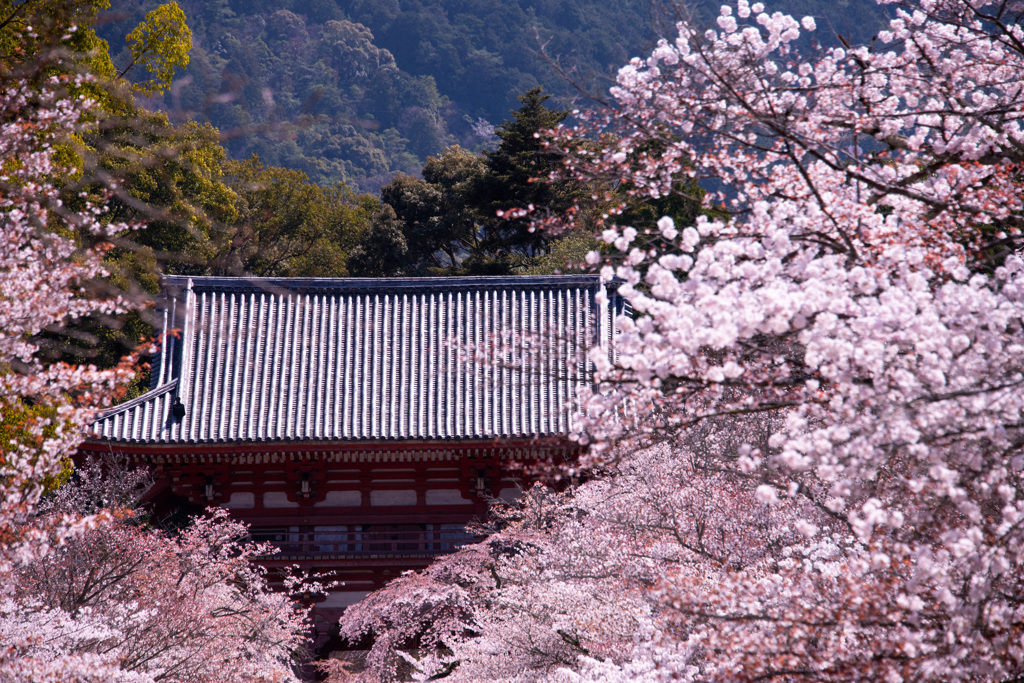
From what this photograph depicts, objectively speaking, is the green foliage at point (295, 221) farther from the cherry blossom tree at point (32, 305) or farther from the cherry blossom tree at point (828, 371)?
the cherry blossom tree at point (828, 371)

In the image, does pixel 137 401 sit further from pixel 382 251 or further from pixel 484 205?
pixel 382 251

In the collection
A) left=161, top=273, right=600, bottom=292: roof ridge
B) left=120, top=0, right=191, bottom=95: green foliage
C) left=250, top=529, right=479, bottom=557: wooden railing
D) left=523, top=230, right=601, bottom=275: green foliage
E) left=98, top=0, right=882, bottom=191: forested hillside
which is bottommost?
left=250, top=529, right=479, bottom=557: wooden railing

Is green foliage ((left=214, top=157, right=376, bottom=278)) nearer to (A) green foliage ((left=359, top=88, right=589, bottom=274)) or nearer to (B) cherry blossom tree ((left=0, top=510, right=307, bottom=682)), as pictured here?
(A) green foliage ((left=359, top=88, right=589, bottom=274))

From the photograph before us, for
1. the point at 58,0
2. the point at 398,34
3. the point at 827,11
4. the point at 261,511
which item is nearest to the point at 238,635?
the point at 261,511

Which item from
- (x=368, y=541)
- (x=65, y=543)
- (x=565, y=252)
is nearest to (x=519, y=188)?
(x=565, y=252)

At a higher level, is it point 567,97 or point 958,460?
point 567,97

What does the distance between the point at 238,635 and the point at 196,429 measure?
3943mm

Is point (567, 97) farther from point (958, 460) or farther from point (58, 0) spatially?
point (58, 0)

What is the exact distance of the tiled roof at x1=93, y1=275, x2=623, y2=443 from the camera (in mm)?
13047

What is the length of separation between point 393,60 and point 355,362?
55866 mm

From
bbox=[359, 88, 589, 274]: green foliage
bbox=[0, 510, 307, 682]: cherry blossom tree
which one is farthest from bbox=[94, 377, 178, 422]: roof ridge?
bbox=[359, 88, 589, 274]: green foliage

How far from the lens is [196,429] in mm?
12984

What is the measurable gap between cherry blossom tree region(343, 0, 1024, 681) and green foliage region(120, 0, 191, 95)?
35.9 ft

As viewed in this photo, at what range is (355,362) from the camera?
1438 centimetres
